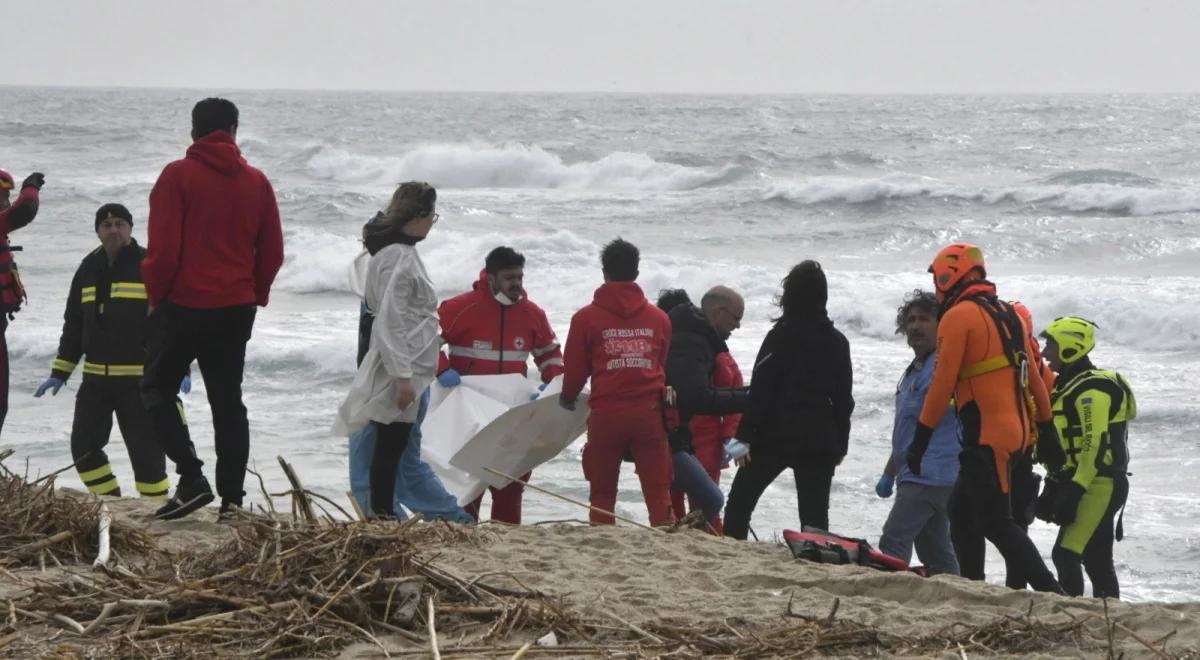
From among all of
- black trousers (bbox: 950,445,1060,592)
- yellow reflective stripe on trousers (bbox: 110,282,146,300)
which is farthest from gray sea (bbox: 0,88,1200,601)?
yellow reflective stripe on trousers (bbox: 110,282,146,300)

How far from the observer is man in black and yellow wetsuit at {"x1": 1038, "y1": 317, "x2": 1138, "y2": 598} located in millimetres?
6691

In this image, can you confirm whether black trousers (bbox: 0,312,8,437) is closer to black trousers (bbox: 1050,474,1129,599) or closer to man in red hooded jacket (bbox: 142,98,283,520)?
man in red hooded jacket (bbox: 142,98,283,520)

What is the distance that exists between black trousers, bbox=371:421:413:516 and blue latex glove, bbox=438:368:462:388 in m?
0.76

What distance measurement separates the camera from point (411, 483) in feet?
21.9

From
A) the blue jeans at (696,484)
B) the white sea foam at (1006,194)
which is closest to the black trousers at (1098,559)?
the blue jeans at (696,484)

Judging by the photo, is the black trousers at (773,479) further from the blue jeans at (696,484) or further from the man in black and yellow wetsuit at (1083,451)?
the man in black and yellow wetsuit at (1083,451)

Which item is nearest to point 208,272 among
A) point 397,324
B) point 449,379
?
point 397,324

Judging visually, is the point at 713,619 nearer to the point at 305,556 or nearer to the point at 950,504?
the point at 305,556

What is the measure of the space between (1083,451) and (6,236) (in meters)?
5.04

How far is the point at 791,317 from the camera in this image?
6.84 metres

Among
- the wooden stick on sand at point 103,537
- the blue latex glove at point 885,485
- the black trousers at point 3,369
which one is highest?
the black trousers at point 3,369

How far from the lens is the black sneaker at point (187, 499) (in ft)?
19.5

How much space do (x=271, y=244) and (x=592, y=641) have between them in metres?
2.21

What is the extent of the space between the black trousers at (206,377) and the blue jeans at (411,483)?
2.48 feet
